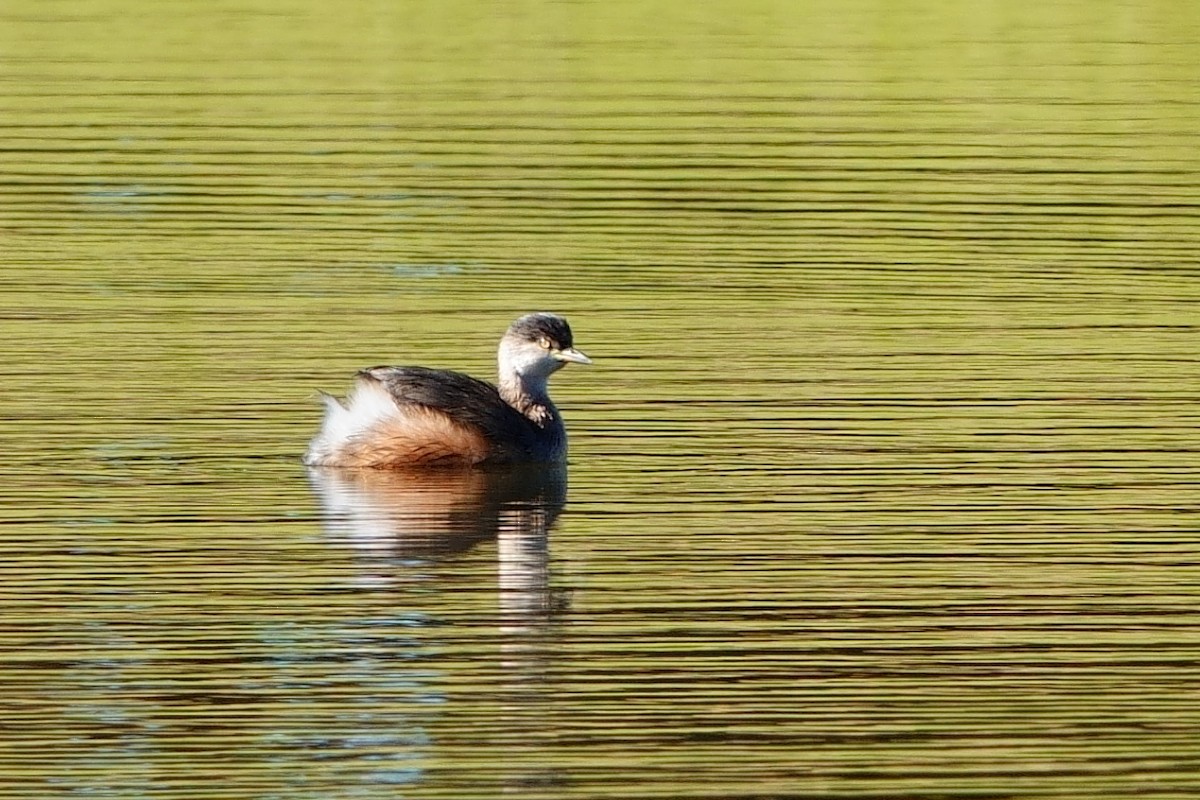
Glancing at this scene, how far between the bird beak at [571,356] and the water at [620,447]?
47 cm

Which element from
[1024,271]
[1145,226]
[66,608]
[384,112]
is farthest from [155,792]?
[384,112]

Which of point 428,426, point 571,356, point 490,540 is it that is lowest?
point 490,540

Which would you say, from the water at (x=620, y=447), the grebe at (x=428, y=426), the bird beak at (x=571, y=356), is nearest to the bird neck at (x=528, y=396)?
the grebe at (x=428, y=426)

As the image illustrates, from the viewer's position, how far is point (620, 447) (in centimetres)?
1380

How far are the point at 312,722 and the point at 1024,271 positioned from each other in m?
10.4

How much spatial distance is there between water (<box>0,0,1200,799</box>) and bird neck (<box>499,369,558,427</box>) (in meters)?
0.32

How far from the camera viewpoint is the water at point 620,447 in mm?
9164

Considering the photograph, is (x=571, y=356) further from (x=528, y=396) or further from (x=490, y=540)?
(x=490, y=540)

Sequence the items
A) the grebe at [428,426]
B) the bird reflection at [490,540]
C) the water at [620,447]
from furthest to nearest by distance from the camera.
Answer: the grebe at [428,426]
the bird reflection at [490,540]
the water at [620,447]

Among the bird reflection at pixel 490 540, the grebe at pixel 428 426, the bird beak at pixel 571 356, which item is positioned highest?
the bird beak at pixel 571 356

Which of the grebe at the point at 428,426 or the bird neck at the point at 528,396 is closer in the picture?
the grebe at the point at 428,426

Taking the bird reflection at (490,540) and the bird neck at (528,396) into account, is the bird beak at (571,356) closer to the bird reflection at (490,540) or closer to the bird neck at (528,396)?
the bird neck at (528,396)

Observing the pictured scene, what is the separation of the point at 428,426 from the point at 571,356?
2.76ft

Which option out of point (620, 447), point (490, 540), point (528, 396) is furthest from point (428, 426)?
point (490, 540)
